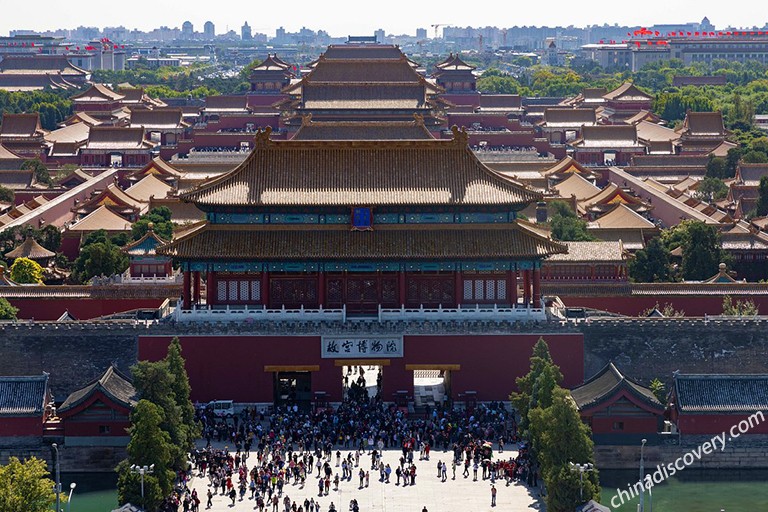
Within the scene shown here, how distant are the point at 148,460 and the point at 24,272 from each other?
97.2 ft

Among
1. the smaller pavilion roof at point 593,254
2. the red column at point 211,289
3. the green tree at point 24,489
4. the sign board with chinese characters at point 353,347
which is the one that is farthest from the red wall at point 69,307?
the green tree at point 24,489

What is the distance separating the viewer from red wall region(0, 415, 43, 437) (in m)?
53.4

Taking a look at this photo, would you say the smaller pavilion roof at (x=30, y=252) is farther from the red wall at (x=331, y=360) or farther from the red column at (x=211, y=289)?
the red wall at (x=331, y=360)

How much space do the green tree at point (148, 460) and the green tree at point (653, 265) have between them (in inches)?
1211

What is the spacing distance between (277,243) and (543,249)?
9.72 meters

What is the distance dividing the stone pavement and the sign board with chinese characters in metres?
7.38

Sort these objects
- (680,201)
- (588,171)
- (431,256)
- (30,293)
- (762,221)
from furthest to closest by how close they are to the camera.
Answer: (588,171), (680,201), (762,221), (30,293), (431,256)

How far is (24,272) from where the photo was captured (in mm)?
74812

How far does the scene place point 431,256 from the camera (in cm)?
5866

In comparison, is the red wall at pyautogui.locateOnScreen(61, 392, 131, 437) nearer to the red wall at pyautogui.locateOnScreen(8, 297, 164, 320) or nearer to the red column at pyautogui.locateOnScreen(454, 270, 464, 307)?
the red column at pyautogui.locateOnScreen(454, 270, 464, 307)

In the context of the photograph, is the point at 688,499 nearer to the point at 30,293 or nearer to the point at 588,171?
the point at 30,293

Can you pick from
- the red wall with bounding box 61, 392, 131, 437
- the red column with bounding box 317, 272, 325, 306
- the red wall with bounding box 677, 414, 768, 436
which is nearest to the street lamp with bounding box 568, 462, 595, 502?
the red wall with bounding box 677, 414, 768, 436

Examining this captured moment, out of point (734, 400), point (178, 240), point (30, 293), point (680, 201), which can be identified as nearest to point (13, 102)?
point (680, 201)

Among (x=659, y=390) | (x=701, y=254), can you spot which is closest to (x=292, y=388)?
(x=659, y=390)
